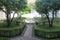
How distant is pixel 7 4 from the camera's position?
13.1 m

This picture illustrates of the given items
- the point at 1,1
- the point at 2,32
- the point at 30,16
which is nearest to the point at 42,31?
the point at 2,32

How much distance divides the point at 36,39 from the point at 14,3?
4095mm

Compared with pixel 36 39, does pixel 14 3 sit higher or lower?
higher

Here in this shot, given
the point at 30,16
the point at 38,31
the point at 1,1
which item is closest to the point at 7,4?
the point at 1,1

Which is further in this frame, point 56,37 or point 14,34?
point 14,34

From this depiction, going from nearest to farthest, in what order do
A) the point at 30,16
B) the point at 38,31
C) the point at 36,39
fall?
the point at 36,39 < the point at 38,31 < the point at 30,16

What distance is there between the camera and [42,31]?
40.8ft

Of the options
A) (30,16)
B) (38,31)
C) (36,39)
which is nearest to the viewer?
(36,39)

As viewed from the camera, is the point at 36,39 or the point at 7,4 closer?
the point at 36,39

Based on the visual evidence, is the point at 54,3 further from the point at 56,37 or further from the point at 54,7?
the point at 56,37

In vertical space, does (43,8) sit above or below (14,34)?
above

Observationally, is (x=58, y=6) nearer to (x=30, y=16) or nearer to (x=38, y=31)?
(x=38, y=31)

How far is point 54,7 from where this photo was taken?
12.7 m

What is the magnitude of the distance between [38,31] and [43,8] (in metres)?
2.15
